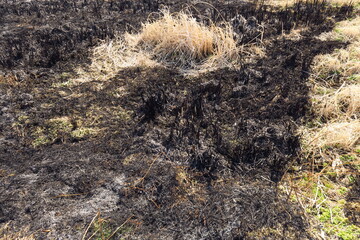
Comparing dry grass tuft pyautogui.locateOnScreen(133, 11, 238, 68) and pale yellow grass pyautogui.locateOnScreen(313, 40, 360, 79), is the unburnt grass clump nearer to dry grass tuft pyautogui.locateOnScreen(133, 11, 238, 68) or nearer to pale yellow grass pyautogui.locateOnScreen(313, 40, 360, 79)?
pale yellow grass pyautogui.locateOnScreen(313, 40, 360, 79)

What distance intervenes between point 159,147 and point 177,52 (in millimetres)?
2284

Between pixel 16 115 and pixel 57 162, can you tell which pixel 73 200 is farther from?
pixel 16 115

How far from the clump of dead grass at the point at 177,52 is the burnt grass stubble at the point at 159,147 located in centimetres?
25

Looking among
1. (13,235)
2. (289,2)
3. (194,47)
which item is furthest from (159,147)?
(289,2)

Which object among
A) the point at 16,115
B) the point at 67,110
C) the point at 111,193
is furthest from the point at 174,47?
the point at 111,193

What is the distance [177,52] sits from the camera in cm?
464

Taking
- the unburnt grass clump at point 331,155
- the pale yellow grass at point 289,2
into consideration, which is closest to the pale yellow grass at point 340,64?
the unburnt grass clump at point 331,155

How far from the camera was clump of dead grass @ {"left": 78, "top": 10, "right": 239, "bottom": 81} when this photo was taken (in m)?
4.39

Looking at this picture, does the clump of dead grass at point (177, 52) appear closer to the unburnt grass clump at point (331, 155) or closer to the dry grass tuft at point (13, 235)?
the unburnt grass clump at point (331, 155)

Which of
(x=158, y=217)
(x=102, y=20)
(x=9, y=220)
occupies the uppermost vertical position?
(x=102, y=20)

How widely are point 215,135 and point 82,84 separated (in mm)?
2183

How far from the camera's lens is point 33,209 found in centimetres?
227

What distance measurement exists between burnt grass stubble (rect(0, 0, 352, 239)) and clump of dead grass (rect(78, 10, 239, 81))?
0.25 metres

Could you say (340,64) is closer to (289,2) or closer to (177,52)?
(177,52)
